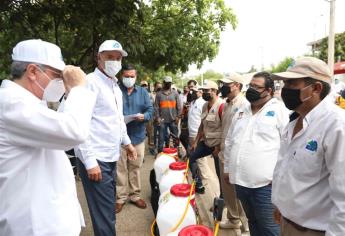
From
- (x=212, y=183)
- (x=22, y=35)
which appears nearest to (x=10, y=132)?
(x=22, y=35)

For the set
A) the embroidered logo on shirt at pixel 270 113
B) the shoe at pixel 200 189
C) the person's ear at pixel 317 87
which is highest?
the person's ear at pixel 317 87

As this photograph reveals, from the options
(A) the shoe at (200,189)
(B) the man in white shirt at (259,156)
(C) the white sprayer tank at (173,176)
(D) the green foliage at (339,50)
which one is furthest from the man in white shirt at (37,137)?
(D) the green foliage at (339,50)

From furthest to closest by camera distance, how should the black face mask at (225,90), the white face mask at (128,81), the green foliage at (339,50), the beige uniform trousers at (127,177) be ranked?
the green foliage at (339,50) → the beige uniform trousers at (127,177) → the white face mask at (128,81) → the black face mask at (225,90)

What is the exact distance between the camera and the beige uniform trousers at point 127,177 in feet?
15.7

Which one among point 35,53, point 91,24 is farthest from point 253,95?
point 91,24

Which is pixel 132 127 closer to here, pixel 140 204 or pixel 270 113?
pixel 140 204

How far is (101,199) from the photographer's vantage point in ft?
9.61

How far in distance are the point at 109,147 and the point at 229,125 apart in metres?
1.56

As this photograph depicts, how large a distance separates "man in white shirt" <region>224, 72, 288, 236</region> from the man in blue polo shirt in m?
2.01

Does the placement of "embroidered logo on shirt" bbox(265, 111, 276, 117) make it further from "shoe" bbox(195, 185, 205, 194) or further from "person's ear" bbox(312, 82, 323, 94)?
"shoe" bbox(195, 185, 205, 194)

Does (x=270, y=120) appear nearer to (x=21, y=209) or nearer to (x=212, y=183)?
(x=21, y=209)

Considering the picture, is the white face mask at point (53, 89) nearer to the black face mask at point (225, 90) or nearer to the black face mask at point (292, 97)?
the black face mask at point (292, 97)

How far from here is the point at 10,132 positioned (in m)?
1.53

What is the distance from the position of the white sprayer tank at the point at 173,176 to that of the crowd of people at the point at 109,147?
23.7 inches
